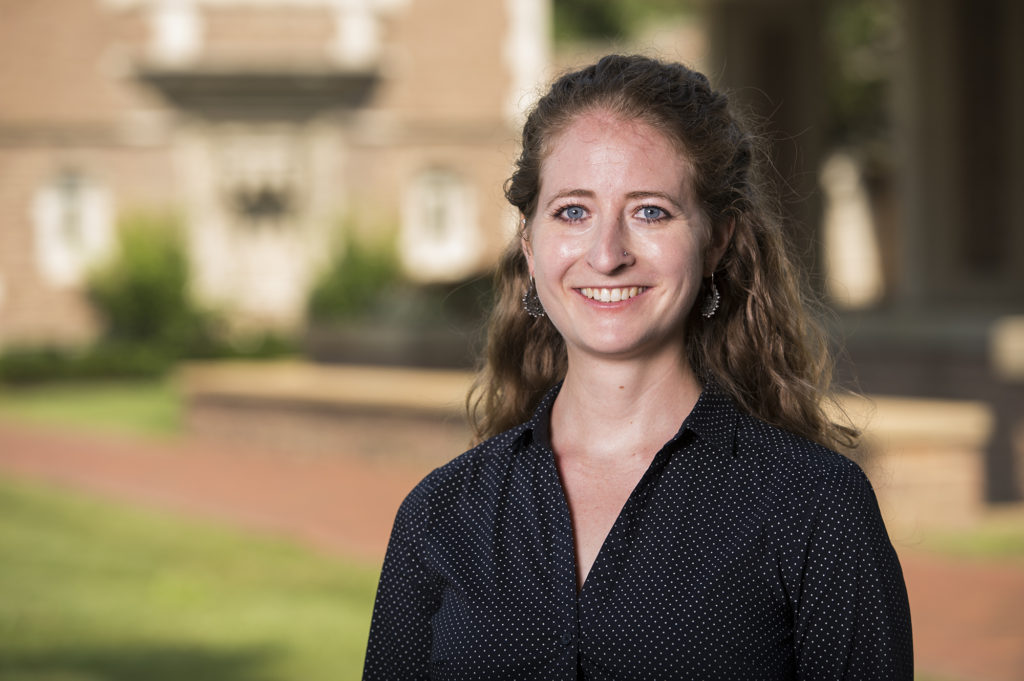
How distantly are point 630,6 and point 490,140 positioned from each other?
34.5 feet

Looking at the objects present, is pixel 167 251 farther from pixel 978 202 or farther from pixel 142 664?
pixel 142 664

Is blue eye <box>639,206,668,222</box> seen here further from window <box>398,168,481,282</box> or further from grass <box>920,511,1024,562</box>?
window <box>398,168,481,282</box>

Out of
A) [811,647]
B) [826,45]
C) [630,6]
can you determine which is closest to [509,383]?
[811,647]

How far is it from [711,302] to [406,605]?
730mm

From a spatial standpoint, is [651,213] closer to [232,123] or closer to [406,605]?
[406,605]

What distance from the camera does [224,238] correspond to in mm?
25922

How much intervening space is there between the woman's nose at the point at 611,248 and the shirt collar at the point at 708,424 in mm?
260

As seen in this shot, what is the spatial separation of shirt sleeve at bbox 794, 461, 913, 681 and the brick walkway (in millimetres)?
3640

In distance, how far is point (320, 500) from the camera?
1041 cm

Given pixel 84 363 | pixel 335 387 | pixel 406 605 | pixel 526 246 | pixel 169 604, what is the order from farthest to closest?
pixel 84 363 → pixel 335 387 → pixel 169 604 → pixel 526 246 → pixel 406 605

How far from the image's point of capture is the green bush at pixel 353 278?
2397cm

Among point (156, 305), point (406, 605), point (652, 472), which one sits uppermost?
point (652, 472)

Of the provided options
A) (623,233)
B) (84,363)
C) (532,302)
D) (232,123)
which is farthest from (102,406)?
(623,233)

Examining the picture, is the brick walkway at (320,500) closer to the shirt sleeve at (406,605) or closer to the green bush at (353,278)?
the shirt sleeve at (406,605)
